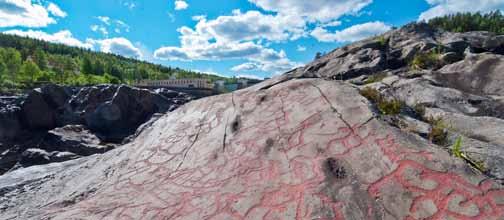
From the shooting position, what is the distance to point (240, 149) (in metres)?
5.06

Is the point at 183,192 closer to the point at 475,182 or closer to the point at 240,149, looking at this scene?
the point at 240,149

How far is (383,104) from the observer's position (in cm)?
485

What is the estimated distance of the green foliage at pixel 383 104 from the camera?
4.73 m

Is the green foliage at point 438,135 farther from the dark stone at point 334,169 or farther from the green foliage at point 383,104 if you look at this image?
the dark stone at point 334,169

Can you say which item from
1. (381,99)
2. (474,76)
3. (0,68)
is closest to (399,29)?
(474,76)

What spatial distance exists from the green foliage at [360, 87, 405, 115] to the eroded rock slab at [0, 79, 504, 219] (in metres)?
0.21

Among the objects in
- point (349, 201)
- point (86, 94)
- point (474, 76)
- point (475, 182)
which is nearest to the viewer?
point (475, 182)

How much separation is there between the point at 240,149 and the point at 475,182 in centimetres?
300

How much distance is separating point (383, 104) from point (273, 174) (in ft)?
6.56

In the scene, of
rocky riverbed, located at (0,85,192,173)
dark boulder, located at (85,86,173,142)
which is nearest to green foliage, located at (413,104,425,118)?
→ rocky riverbed, located at (0,85,192,173)

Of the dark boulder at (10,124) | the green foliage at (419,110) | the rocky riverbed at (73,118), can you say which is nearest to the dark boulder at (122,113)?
the rocky riverbed at (73,118)

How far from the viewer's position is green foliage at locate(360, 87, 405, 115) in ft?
15.5

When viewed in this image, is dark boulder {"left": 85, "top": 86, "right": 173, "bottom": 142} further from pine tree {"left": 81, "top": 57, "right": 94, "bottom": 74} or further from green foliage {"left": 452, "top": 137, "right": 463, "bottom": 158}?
pine tree {"left": 81, "top": 57, "right": 94, "bottom": 74}

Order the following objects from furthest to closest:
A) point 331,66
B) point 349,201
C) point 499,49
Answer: point 331,66, point 499,49, point 349,201
